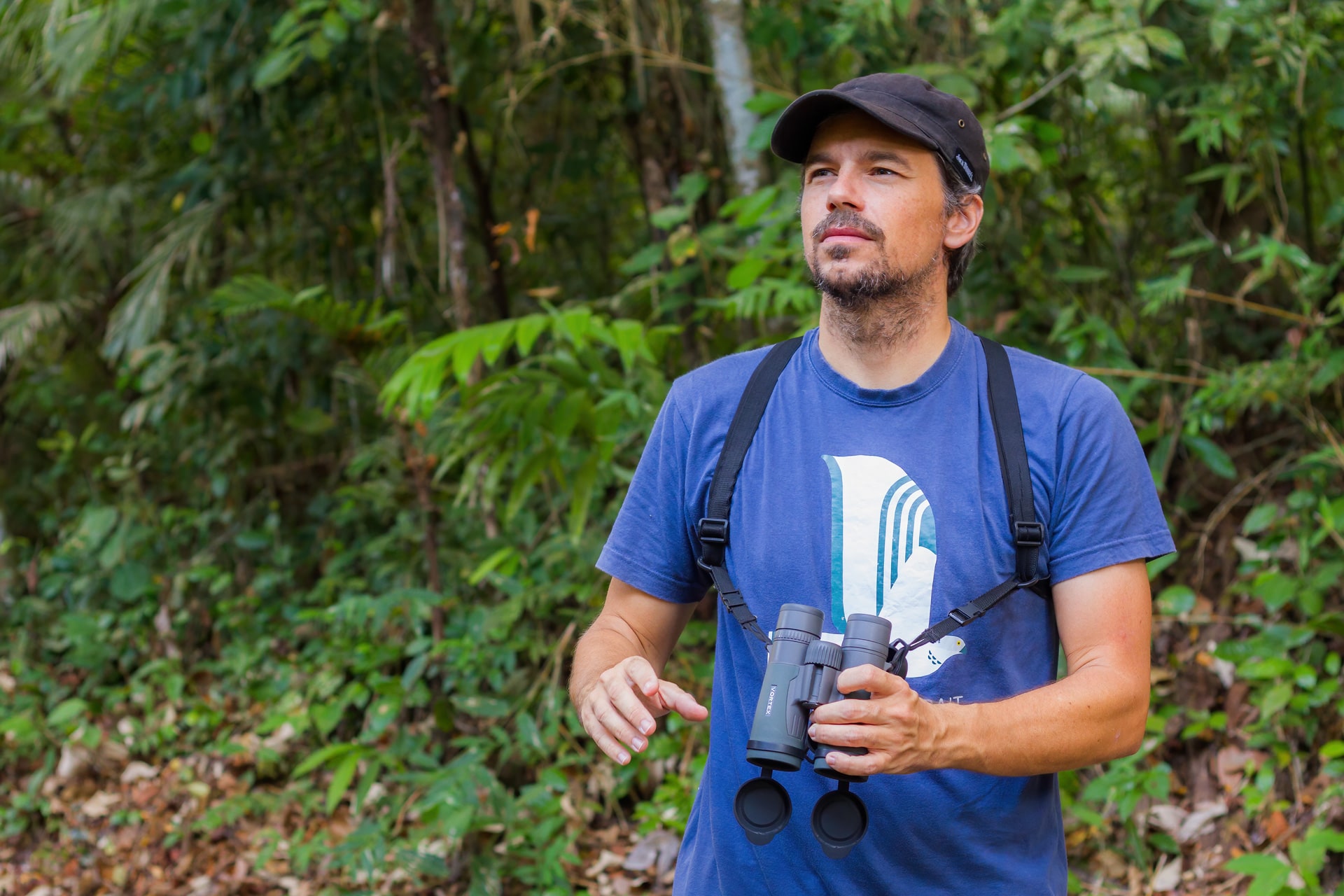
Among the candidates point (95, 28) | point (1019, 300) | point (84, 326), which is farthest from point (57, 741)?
point (1019, 300)

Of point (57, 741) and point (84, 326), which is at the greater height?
point (84, 326)

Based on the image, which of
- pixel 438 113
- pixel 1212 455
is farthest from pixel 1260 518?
pixel 438 113

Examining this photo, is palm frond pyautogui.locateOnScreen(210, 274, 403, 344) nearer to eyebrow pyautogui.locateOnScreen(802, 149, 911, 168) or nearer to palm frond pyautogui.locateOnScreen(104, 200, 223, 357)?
palm frond pyautogui.locateOnScreen(104, 200, 223, 357)

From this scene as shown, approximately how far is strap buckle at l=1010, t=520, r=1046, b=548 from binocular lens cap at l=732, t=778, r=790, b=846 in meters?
0.43

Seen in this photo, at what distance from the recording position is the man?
5.14 feet

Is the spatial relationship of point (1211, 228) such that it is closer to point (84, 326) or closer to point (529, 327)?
point (529, 327)

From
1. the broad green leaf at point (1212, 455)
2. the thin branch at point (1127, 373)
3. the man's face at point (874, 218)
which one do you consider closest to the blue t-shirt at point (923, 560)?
the man's face at point (874, 218)

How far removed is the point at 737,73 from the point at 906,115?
9.52ft

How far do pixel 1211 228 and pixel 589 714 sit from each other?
3.93 m

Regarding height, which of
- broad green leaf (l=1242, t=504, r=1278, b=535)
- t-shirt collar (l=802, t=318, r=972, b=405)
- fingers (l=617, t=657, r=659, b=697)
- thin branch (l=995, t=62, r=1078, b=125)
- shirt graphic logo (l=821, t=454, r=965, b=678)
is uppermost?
thin branch (l=995, t=62, r=1078, b=125)

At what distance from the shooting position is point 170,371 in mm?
5559

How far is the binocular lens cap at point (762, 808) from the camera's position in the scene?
1434 millimetres

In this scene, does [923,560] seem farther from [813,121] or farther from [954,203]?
[813,121]

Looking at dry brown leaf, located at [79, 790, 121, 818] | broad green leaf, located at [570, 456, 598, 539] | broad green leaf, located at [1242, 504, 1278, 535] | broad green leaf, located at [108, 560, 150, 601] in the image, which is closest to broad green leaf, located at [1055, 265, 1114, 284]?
broad green leaf, located at [1242, 504, 1278, 535]
